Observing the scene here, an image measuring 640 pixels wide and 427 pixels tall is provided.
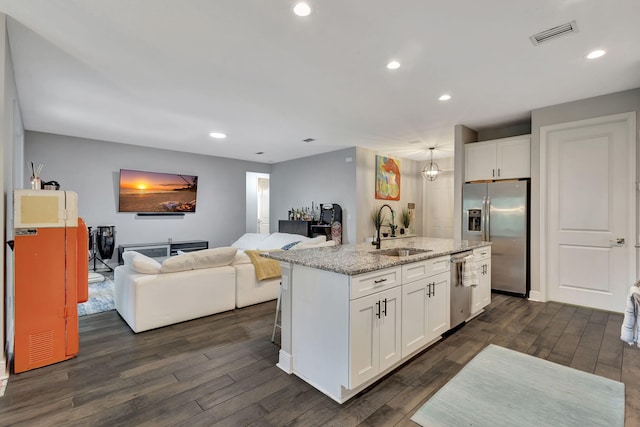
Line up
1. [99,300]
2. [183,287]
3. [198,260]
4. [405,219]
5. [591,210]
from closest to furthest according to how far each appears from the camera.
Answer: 1. [183,287]
2. [198,260]
3. [591,210]
4. [99,300]
5. [405,219]

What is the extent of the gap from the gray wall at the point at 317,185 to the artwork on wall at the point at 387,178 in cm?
80

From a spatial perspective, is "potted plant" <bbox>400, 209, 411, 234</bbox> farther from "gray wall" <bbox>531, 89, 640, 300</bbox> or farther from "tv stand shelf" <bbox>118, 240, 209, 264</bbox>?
"tv stand shelf" <bbox>118, 240, 209, 264</bbox>

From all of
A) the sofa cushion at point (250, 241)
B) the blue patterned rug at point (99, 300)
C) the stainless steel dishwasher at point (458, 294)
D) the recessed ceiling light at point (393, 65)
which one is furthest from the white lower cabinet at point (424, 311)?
the sofa cushion at point (250, 241)

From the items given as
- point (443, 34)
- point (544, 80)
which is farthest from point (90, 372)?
point (544, 80)

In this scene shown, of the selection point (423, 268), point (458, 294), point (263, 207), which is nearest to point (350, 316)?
point (423, 268)

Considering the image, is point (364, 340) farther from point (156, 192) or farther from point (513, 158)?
point (156, 192)

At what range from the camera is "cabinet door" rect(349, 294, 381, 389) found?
2004mm

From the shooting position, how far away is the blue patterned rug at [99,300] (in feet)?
12.5

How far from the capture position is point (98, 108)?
4094 millimetres

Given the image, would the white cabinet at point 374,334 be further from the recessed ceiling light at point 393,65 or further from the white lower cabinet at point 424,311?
the recessed ceiling light at point 393,65

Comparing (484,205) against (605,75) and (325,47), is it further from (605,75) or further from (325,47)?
(325,47)

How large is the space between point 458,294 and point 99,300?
465 cm

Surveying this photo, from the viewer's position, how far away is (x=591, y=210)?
3.90m

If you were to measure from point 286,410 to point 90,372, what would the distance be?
5.47 feet
